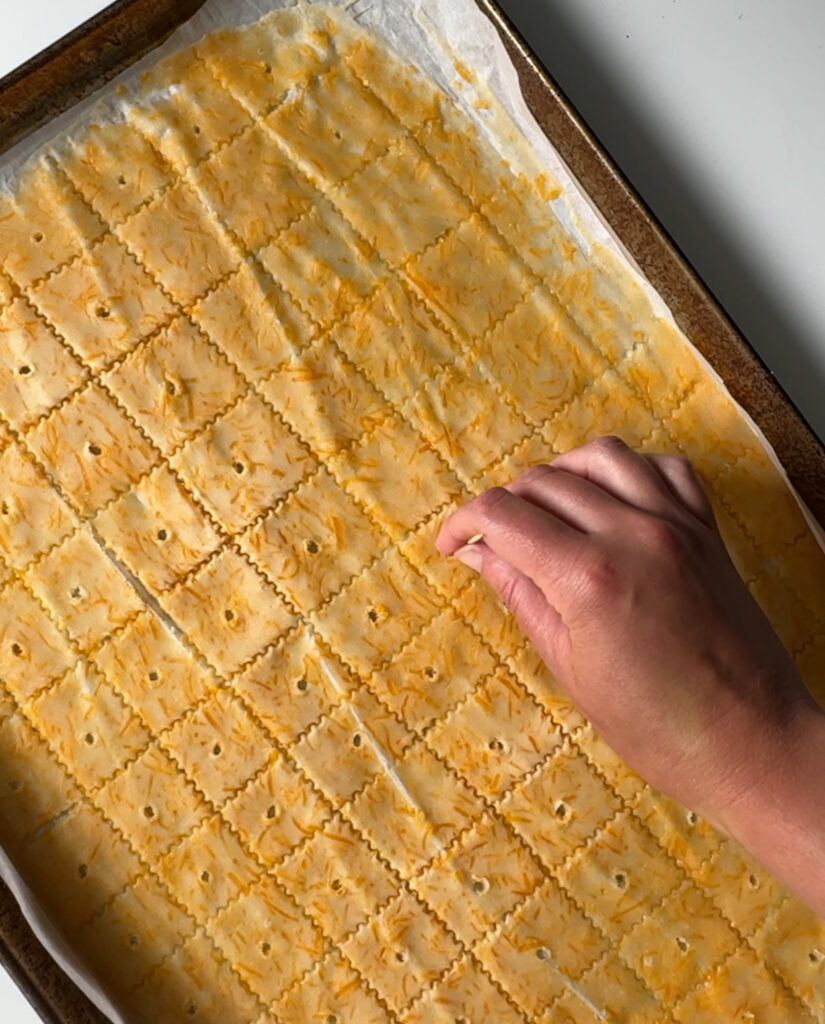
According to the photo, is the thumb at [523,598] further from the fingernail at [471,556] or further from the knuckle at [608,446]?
the knuckle at [608,446]

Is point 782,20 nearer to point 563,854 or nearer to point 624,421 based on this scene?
point 624,421

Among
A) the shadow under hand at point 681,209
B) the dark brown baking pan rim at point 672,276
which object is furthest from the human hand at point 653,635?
the shadow under hand at point 681,209

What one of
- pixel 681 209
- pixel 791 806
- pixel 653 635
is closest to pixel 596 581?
pixel 653 635

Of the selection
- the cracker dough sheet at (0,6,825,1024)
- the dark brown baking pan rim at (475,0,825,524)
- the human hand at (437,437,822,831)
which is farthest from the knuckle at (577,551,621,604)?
the dark brown baking pan rim at (475,0,825,524)

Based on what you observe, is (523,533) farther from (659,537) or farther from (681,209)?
(681,209)

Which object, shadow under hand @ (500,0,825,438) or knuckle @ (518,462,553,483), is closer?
knuckle @ (518,462,553,483)

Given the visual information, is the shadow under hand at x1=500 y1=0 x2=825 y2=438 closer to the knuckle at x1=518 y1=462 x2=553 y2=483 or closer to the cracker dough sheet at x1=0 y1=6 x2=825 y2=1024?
the cracker dough sheet at x1=0 y1=6 x2=825 y2=1024
